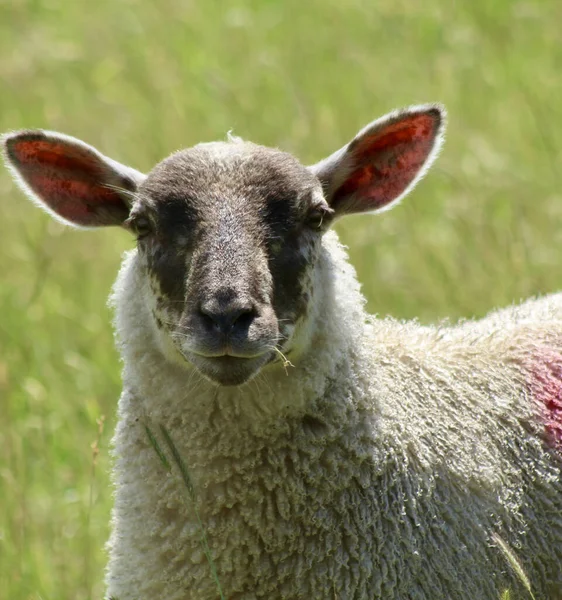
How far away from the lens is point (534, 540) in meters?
4.18

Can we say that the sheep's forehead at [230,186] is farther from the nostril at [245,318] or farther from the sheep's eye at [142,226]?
the nostril at [245,318]

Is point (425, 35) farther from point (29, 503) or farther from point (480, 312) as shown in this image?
point (29, 503)

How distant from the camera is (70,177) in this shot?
4516mm

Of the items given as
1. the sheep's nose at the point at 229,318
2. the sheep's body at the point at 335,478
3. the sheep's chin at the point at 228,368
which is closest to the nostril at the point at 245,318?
the sheep's nose at the point at 229,318

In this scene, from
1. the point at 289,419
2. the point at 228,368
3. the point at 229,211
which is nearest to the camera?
the point at 228,368

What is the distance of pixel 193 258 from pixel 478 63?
6.64 metres

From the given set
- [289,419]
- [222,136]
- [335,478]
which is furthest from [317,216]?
[222,136]

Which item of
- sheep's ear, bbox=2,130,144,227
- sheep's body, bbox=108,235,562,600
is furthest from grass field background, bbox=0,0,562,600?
sheep's ear, bbox=2,130,144,227

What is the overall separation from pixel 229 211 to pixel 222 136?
5063mm

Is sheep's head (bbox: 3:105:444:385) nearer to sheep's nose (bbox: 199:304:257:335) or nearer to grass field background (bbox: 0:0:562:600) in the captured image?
sheep's nose (bbox: 199:304:257:335)

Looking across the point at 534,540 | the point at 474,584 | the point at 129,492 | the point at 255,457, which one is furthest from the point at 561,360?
the point at 129,492

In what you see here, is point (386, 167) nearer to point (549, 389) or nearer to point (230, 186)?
point (230, 186)

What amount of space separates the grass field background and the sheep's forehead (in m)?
0.97

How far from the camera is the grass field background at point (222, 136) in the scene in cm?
591
